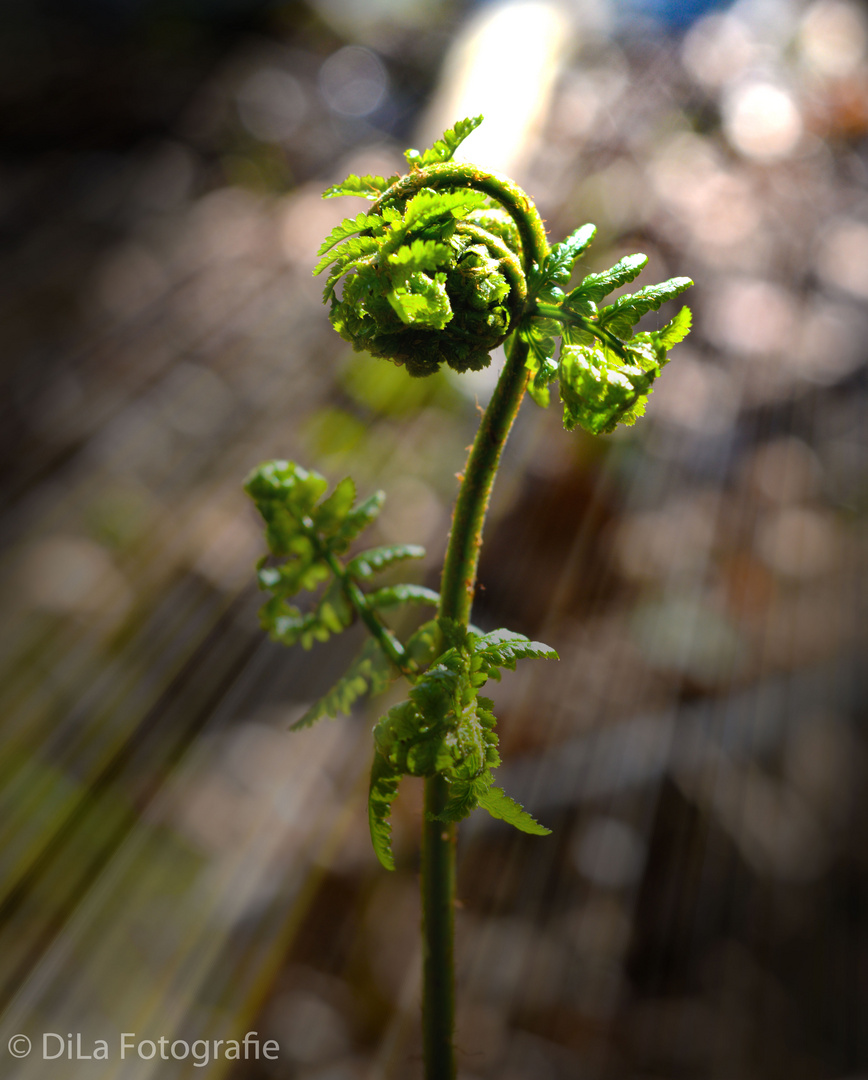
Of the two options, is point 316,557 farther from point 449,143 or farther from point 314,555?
point 449,143

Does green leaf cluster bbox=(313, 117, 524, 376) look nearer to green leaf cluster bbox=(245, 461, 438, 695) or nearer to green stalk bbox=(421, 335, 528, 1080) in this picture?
green stalk bbox=(421, 335, 528, 1080)

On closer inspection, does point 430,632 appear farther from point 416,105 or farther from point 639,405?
point 416,105

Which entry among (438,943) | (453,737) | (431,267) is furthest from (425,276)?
(438,943)

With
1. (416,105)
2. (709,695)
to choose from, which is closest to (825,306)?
(709,695)

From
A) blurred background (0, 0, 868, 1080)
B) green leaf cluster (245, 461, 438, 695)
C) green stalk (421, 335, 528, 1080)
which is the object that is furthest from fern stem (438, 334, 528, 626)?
blurred background (0, 0, 868, 1080)

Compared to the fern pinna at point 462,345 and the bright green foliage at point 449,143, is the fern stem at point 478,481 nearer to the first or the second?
the fern pinna at point 462,345
